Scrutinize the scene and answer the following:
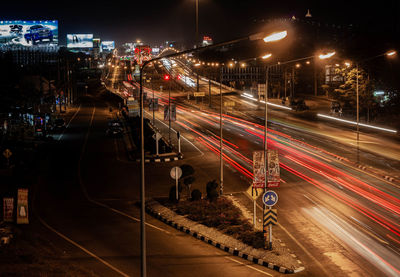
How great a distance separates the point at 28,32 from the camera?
138 meters

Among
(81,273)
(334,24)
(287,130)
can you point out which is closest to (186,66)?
(334,24)

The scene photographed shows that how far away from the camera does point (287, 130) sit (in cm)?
5200

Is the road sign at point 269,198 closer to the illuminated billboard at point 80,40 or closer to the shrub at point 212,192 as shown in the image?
the shrub at point 212,192

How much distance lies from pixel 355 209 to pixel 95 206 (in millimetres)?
13288

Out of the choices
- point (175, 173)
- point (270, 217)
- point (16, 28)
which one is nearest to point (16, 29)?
point (16, 28)

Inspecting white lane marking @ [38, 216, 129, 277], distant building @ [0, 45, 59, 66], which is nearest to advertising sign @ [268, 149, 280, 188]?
white lane marking @ [38, 216, 129, 277]

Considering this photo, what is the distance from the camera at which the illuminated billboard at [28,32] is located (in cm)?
13388

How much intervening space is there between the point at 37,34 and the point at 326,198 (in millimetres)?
134749

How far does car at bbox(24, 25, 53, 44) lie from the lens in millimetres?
137750

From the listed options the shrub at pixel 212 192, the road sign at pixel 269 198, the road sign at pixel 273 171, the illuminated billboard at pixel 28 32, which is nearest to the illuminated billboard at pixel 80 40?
the illuminated billboard at pixel 28 32

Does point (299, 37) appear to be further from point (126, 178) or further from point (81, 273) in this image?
point (81, 273)

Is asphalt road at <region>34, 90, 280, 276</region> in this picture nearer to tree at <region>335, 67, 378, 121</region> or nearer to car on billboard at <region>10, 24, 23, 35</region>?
tree at <region>335, 67, 378, 121</region>

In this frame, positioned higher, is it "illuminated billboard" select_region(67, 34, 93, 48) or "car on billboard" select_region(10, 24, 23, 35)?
"illuminated billboard" select_region(67, 34, 93, 48)

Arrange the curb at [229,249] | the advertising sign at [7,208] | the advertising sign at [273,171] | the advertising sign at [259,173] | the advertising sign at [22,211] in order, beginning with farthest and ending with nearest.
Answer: the advertising sign at [22,211], the advertising sign at [7,208], the advertising sign at [259,173], the advertising sign at [273,171], the curb at [229,249]
